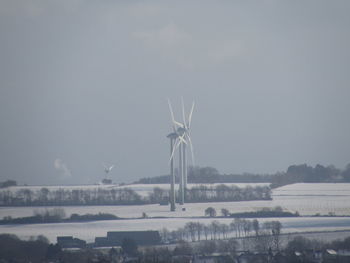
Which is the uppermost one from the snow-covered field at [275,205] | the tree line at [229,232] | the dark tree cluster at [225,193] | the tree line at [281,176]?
the tree line at [281,176]

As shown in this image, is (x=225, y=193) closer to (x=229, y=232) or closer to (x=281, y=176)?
(x=281, y=176)

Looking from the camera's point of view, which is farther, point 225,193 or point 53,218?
point 225,193

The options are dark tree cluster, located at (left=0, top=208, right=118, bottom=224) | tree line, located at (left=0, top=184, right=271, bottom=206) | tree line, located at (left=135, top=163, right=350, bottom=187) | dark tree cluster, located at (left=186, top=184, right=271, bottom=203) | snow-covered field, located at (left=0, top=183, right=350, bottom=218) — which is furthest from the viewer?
tree line, located at (left=135, top=163, right=350, bottom=187)

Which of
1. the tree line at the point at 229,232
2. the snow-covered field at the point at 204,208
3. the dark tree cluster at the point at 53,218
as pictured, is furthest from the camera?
the dark tree cluster at the point at 53,218

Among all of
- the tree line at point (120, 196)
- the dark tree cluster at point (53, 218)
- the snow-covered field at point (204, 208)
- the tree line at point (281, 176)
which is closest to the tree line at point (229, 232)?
the snow-covered field at point (204, 208)

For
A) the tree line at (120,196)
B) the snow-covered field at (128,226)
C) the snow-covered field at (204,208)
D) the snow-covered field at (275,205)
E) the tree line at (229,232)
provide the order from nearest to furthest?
the tree line at (229,232) < the snow-covered field at (128,226) < the snow-covered field at (204,208) < the snow-covered field at (275,205) < the tree line at (120,196)

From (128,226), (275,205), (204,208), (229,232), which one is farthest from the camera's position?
(204,208)

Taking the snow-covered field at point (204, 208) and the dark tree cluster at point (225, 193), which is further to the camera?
the dark tree cluster at point (225, 193)

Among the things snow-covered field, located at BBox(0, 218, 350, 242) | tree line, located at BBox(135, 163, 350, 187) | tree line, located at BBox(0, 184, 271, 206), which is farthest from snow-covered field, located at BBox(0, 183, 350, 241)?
tree line, located at BBox(135, 163, 350, 187)

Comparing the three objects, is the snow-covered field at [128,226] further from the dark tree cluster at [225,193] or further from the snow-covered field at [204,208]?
the dark tree cluster at [225,193]

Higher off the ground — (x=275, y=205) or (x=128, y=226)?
(x=275, y=205)

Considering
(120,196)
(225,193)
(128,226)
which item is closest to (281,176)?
(225,193)

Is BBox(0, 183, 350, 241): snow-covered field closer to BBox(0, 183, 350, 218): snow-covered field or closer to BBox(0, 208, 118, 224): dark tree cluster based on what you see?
BBox(0, 183, 350, 218): snow-covered field
